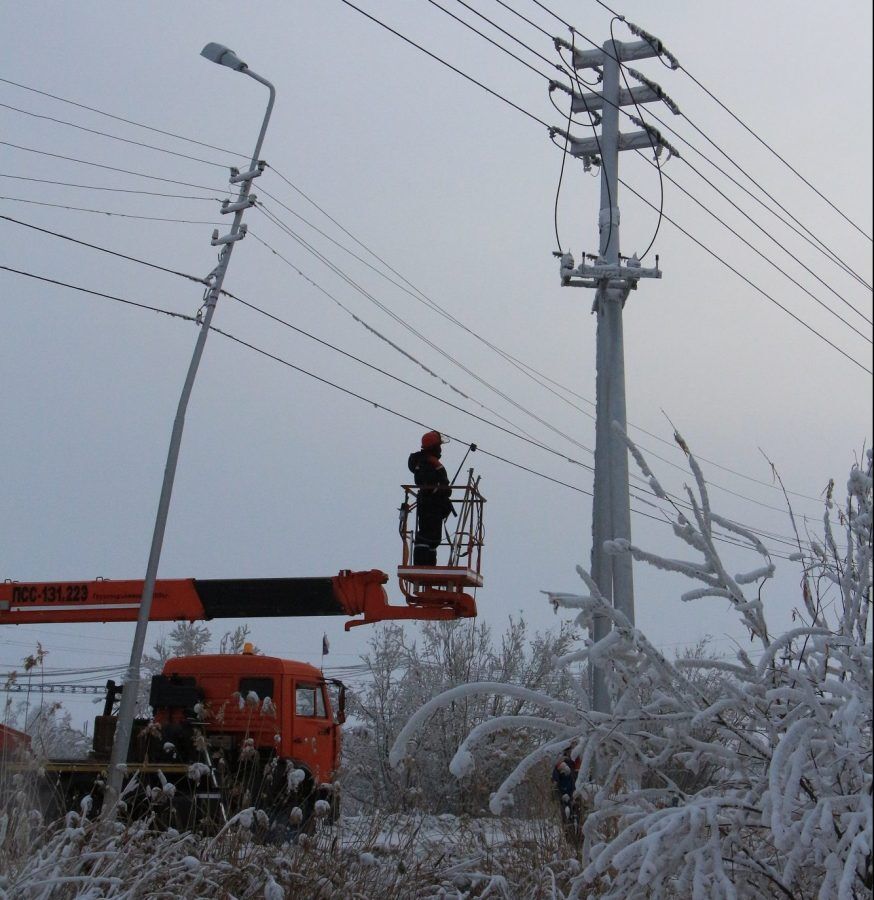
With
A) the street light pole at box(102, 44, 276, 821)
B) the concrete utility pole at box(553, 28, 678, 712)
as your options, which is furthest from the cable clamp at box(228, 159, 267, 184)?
the concrete utility pole at box(553, 28, 678, 712)

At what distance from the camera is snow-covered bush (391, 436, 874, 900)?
441 cm

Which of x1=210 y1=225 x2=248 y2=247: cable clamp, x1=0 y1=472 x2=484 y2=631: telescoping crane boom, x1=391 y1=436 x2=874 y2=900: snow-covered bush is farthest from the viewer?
x1=210 y1=225 x2=248 y2=247: cable clamp

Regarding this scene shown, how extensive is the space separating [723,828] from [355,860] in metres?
3.06

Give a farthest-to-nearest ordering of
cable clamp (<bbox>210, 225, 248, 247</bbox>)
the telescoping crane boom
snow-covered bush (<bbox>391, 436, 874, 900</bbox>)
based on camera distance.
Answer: cable clamp (<bbox>210, 225, 248, 247</bbox>), the telescoping crane boom, snow-covered bush (<bbox>391, 436, 874, 900</bbox>)

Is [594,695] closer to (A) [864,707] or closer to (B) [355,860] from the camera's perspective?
(B) [355,860]

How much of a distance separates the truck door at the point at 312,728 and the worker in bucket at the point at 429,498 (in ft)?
10.9

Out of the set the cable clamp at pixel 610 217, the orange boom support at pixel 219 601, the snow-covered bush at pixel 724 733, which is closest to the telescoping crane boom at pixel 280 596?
the orange boom support at pixel 219 601

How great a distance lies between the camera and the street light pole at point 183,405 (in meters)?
13.8

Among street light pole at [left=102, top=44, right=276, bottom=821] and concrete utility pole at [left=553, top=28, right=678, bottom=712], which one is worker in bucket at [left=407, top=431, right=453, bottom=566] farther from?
street light pole at [left=102, top=44, right=276, bottom=821]

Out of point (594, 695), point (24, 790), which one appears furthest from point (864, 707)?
point (594, 695)

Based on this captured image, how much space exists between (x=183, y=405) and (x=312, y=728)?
464 cm

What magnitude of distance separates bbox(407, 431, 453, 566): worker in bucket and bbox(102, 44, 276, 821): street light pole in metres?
3.47

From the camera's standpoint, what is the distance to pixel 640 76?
15.6 metres

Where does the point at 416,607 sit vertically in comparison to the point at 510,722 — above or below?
above
